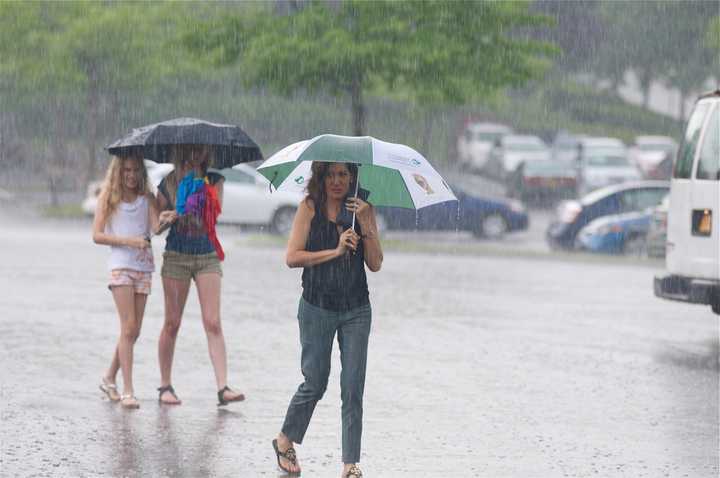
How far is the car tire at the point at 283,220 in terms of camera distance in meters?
30.5

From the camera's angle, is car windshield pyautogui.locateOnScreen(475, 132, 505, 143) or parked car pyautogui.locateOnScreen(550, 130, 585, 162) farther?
car windshield pyautogui.locateOnScreen(475, 132, 505, 143)

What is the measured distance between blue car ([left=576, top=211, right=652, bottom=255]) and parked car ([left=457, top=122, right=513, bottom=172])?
2947 centimetres

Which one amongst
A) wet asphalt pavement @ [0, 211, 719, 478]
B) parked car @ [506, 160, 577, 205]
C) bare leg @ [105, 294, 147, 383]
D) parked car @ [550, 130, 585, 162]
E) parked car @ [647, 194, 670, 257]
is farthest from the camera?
parked car @ [550, 130, 585, 162]

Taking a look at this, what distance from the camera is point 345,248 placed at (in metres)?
7.43

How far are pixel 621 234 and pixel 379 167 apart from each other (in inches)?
735

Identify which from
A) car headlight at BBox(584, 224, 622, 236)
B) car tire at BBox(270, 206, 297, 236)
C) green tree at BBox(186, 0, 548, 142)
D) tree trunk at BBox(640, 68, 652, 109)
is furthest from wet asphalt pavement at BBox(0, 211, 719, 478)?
tree trunk at BBox(640, 68, 652, 109)

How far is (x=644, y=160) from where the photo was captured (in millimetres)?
54031

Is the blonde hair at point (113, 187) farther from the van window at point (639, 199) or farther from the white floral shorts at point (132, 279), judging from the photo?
the van window at point (639, 199)

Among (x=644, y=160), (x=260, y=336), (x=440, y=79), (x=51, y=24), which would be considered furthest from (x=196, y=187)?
(x=644, y=160)

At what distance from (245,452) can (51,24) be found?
110 ft

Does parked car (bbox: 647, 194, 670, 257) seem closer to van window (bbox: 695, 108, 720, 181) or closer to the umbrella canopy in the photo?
van window (bbox: 695, 108, 720, 181)

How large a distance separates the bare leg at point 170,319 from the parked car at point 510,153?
136 feet

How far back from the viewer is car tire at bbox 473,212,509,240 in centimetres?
3219

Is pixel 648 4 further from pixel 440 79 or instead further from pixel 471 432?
pixel 471 432
